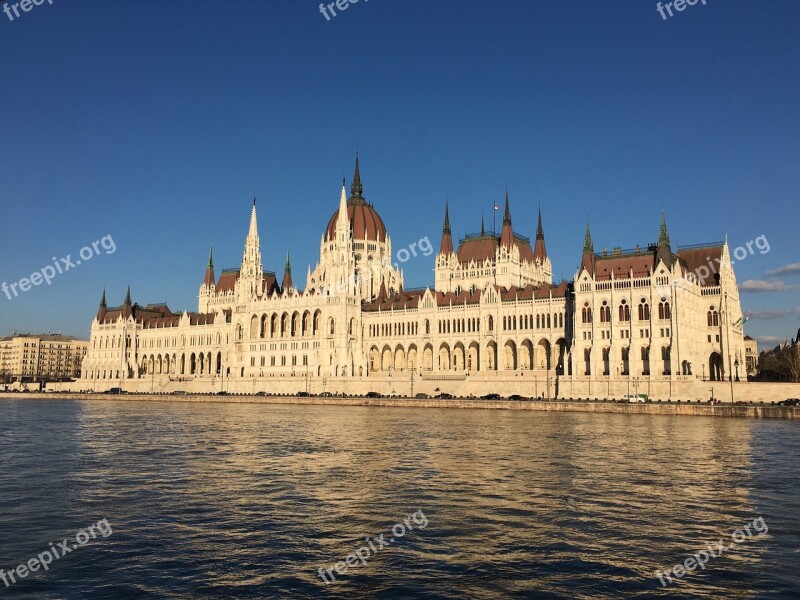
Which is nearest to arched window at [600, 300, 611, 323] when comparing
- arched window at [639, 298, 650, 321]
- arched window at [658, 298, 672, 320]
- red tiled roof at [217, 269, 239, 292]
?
arched window at [639, 298, 650, 321]

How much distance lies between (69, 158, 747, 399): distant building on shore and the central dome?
268mm

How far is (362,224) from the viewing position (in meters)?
145

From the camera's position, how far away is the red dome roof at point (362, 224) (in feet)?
470

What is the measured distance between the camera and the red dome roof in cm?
14325

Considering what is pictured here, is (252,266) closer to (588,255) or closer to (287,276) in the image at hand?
(287,276)

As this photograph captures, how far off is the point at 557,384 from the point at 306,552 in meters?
74.4

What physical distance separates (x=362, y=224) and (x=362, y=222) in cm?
47

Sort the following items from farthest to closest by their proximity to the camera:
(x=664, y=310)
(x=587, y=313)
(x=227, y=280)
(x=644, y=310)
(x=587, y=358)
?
1. (x=227, y=280)
2. (x=587, y=313)
3. (x=587, y=358)
4. (x=644, y=310)
5. (x=664, y=310)

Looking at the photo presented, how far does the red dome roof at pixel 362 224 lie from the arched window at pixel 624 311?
61.9 metres

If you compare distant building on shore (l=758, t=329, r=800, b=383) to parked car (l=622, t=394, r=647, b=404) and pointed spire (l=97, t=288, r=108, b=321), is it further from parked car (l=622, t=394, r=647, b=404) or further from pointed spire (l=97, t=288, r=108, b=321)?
pointed spire (l=97, t=288, r=108, b=321)

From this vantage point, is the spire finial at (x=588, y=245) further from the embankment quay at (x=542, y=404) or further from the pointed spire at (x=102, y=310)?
the pointed spire at (x=102, y=310)

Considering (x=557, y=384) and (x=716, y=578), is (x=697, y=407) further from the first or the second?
(x=716, y=578)

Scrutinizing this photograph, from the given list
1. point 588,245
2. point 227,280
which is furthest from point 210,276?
point 588,245

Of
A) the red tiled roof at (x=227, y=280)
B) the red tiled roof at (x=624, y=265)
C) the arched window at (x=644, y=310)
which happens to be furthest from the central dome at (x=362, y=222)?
the arched window at (x=644, y=310)
